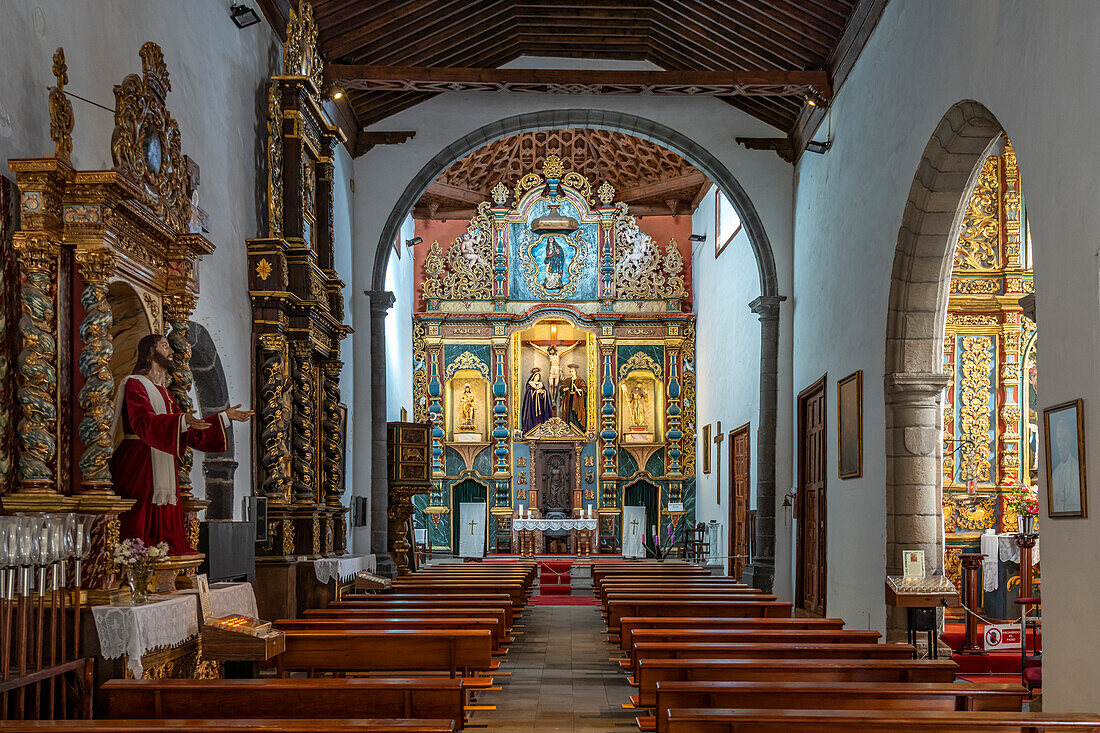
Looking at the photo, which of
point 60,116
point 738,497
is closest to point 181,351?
point 60,116

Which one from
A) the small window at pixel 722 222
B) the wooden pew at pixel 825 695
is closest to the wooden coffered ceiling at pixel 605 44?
the small window at pixel 722 222

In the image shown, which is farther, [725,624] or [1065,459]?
[725,624]

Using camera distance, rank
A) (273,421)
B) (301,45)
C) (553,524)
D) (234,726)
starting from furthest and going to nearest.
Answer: (553,524), (301,45), (273,421), (234,726)

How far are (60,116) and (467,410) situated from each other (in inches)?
739

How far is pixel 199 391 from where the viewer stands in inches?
370

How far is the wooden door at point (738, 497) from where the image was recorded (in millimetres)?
17472

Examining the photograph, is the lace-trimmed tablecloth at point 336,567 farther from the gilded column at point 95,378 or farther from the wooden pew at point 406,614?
the gilded column at point 95,378

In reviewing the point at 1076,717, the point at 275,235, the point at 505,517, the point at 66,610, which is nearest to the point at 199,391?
the point at 275,235

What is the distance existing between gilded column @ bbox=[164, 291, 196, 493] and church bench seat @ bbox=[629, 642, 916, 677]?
9.93ft

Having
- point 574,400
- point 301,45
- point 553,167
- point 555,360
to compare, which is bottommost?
point 574,400

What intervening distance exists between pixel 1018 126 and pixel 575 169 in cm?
1776

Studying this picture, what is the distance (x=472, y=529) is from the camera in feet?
76.9

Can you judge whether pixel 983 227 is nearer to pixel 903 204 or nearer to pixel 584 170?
pixel 903 204

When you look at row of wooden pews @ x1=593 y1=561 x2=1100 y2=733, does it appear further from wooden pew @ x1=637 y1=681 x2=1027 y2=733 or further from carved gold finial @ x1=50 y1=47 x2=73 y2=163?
carved gold finial @ x1=50 y1=47 x2=73 y2=163
